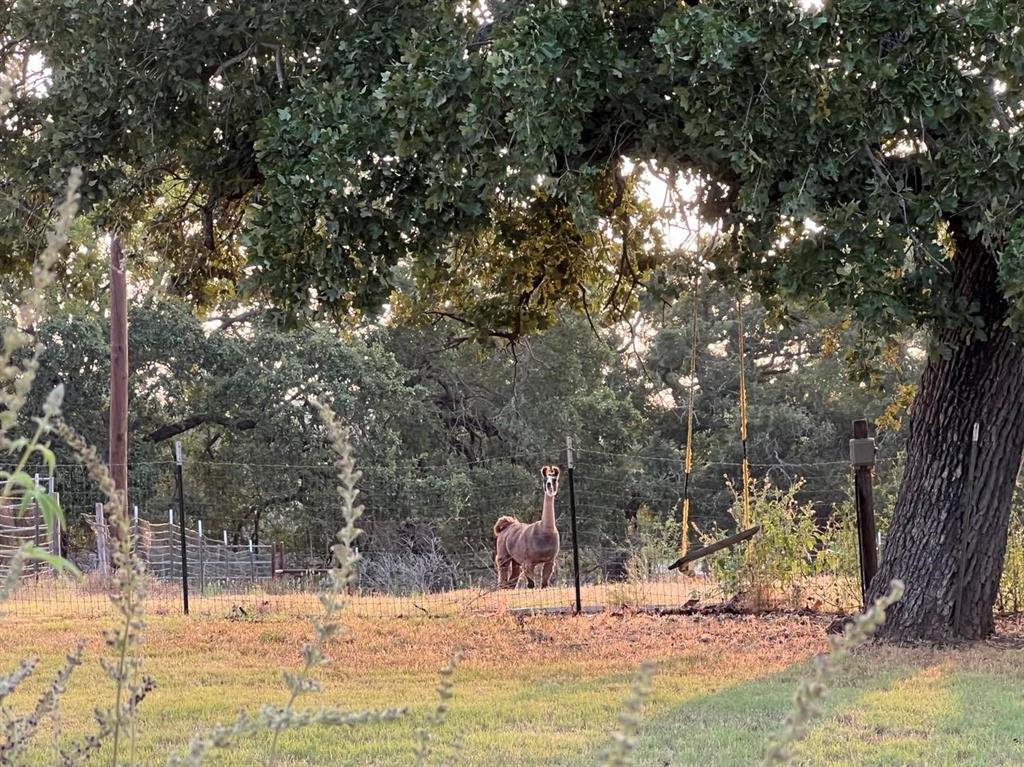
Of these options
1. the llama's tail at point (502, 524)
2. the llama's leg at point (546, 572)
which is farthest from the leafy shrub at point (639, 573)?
the llama's tail at point (502, 524)

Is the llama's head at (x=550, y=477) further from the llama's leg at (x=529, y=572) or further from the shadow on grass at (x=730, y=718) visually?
the shadow on grass at (x=730, y=718)

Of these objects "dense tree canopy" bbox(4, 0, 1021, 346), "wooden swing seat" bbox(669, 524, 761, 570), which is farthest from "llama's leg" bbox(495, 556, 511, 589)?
"dense tree canopy" bbox(4, 0, 1021, 346)

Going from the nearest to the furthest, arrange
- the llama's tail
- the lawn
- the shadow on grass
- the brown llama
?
the shadow on grass
the lawn
the brown llama
the llama's tail

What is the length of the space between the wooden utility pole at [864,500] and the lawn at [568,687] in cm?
59

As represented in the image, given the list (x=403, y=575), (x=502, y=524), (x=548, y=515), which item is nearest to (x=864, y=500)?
(x=548, y=515)

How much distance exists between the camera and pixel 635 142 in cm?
872

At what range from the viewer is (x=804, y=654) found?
8.55 meters

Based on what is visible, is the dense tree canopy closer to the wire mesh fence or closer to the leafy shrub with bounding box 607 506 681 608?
the leafy shrub with bounding box 607 506 681 608

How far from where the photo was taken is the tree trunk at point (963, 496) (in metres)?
9.02

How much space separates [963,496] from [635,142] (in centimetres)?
340

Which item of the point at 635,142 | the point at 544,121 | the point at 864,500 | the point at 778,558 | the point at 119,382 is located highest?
the point at 635,142

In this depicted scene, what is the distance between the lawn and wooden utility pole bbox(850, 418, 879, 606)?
589mm

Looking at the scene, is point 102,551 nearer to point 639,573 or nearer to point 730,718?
point 639,573

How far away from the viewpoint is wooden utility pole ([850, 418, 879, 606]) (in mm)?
10156
